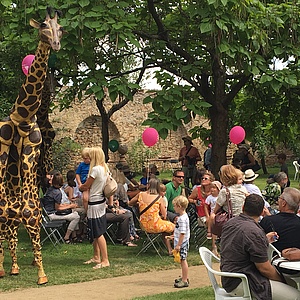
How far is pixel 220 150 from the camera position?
1266 centimetres

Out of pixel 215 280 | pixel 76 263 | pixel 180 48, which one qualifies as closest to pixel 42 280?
pixel 76 263

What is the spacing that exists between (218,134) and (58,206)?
3.77m

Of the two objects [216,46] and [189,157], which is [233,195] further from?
[189,157]

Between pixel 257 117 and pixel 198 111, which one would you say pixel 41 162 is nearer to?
pixel 198 111

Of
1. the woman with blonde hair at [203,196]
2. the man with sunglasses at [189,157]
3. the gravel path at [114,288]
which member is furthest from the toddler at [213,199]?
the man with sunglasses at [189,157]

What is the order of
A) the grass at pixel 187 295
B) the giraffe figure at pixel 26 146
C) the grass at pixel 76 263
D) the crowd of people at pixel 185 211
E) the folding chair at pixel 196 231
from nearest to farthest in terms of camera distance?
1. the crowd of people at pixel 185 211
2. the grass at pixel 187 295
3. the grass at pixel 76 263
4. the giraffe figure at pixel 26 146
5. the folding chair at pixel 196 231

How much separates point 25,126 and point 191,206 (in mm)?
3961

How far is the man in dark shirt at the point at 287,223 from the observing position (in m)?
5.82

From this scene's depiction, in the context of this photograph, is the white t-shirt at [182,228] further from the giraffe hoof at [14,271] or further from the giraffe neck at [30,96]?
the giraffe neck at [30,96]

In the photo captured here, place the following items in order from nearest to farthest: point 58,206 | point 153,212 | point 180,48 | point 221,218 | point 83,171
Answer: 1. point 221,218
2. point 153,212
3. point 58,206
4. point 83,171
5. point 180,48

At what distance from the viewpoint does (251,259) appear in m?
5.16

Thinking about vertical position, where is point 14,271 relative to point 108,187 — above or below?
below

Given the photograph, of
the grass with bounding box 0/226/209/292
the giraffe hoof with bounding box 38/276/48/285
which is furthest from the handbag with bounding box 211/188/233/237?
the giraffe hoof with bounding box 38/276/48/285

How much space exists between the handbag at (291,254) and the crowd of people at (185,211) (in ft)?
0.64
